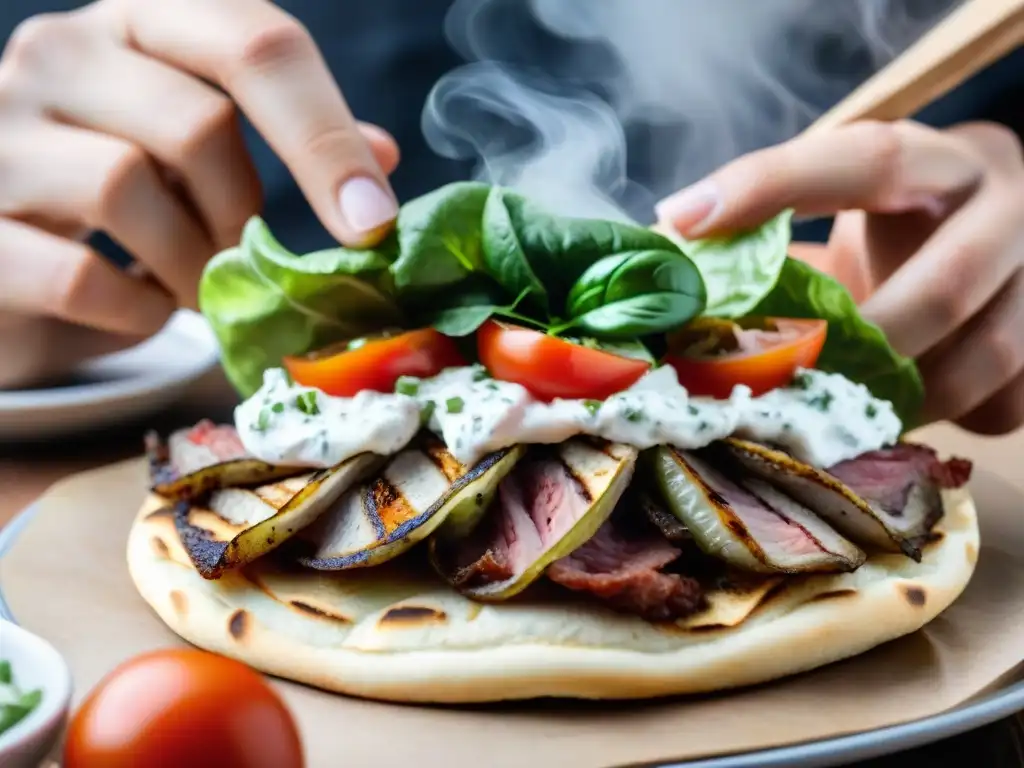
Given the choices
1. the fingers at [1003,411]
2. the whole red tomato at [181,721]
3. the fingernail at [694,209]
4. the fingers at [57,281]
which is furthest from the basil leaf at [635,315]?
the fingers at [57,281]

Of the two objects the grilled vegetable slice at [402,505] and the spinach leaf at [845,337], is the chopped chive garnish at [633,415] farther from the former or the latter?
the spinach leaf at [845,337]

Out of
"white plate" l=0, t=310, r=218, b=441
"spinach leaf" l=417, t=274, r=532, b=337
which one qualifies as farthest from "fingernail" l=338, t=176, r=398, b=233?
"white plate" l=0, t=310, r=218, b=441

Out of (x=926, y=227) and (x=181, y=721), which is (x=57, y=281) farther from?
(x=926, y=227)

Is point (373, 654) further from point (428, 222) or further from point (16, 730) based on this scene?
point (428, 222)

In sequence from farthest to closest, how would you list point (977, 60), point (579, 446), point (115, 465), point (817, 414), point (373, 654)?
point (115, 465) < point (977, 60) < point (817, 414) < point (579, 446) < point (373, 654)

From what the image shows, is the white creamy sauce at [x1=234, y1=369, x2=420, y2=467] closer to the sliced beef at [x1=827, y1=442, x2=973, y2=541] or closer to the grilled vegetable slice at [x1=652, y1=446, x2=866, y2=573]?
the grilled vegetable slice at [x1=652, y1=446, x2=866, y2=573]

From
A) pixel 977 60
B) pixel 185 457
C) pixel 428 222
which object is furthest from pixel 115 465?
pixel 977 60
